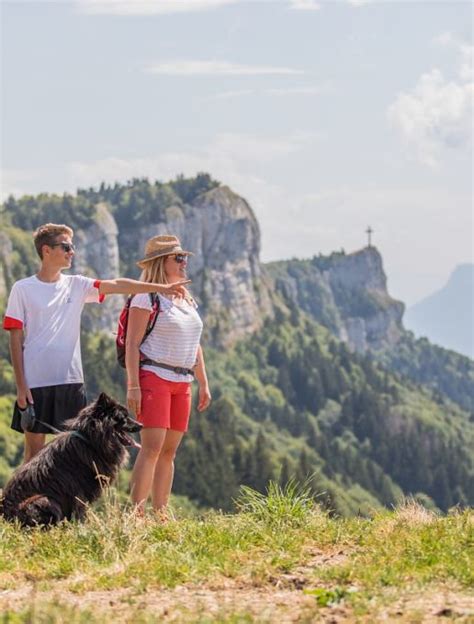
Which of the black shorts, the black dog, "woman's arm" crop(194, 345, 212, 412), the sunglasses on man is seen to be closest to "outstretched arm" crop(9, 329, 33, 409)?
the black shorts

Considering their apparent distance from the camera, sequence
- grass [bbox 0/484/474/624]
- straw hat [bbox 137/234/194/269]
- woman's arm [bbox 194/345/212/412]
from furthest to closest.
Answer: woman's arm [bbox 194/345/212/412] < straw hat [bbox 137/234/194/269] < grass [bbox 0/484/474/624]

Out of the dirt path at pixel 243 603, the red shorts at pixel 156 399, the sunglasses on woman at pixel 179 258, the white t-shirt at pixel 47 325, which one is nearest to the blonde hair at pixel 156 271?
the sunglasses on woman at pixel 179 258

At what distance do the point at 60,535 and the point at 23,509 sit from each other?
726mm

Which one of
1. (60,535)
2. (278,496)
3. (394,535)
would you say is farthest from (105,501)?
(394,535)

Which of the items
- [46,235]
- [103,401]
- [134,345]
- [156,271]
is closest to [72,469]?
[103,401]

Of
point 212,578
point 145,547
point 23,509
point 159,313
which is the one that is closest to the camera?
point 212,578

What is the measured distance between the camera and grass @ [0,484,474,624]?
24.5 feet

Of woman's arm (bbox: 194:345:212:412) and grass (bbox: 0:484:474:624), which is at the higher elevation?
woman's arm (bbox: 194:345:212:412)

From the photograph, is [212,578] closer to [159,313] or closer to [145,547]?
[145,547]

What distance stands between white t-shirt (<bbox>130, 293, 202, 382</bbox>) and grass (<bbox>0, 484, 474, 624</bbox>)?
56.5 inches

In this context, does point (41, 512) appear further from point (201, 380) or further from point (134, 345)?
point (201, 380)

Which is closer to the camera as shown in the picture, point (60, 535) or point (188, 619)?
point (188, 619)

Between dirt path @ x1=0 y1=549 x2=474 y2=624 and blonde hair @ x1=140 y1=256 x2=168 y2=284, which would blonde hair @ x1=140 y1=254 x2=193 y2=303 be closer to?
blonde hair @ x1=140 y1=256 x2=168 y2=284

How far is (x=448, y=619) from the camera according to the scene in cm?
703
